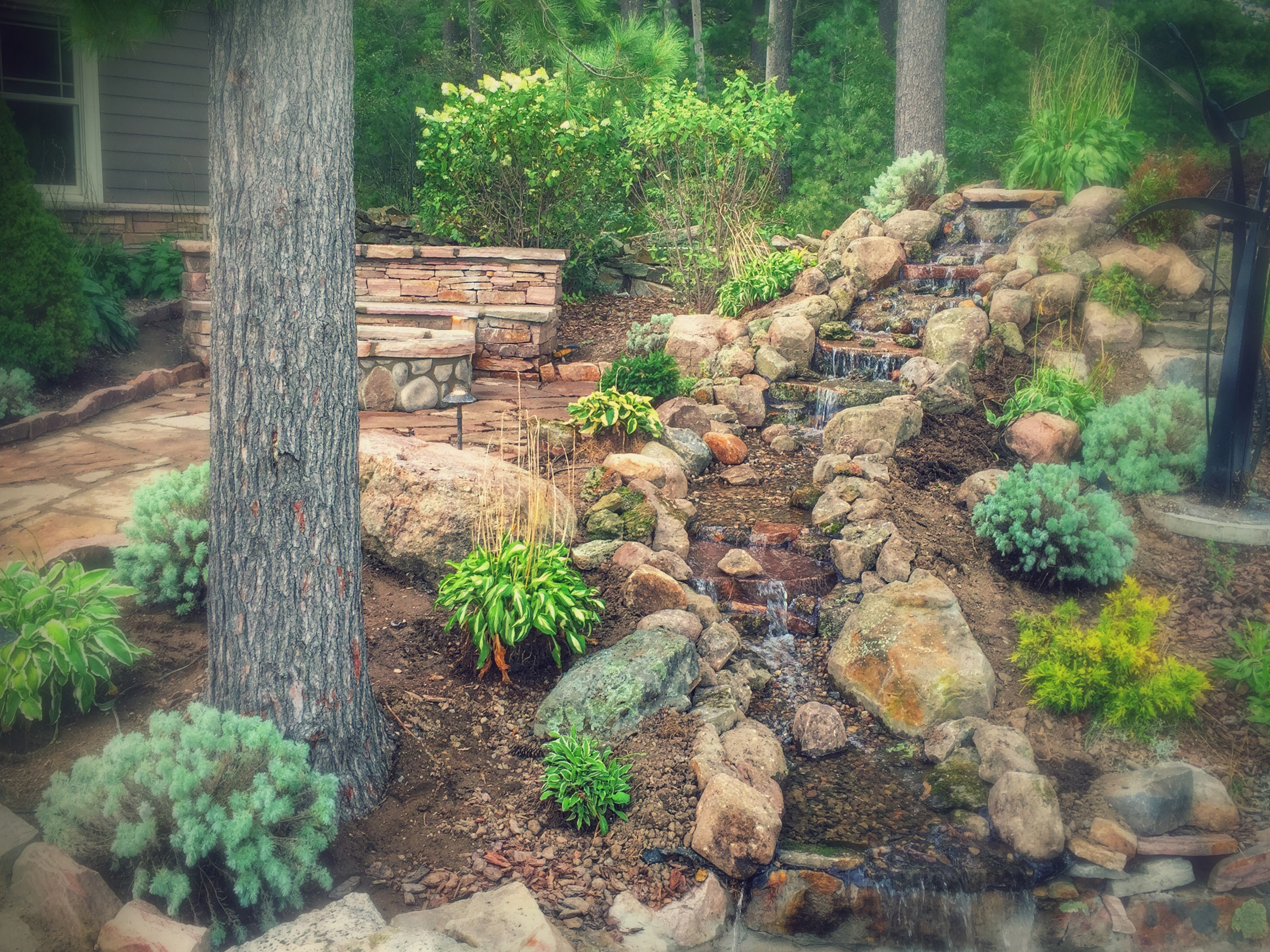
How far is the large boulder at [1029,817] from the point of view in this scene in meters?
3.46

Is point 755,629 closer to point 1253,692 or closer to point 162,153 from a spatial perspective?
point 1253,692

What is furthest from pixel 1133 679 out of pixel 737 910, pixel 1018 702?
pixel 737 910

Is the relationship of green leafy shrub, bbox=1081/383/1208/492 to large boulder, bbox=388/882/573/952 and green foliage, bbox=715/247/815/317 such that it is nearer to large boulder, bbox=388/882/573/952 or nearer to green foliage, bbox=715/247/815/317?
green foliage, bbox=715/247/815/317

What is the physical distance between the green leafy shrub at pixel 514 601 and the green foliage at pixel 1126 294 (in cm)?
517

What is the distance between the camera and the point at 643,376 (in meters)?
6.90

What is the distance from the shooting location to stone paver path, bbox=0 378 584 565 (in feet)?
15.0

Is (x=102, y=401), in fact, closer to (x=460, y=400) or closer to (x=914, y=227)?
(x=460, y=400)

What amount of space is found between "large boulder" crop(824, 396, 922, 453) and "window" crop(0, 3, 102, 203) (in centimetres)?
819

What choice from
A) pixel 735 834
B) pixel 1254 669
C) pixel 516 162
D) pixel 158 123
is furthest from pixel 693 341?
pixel 158 123

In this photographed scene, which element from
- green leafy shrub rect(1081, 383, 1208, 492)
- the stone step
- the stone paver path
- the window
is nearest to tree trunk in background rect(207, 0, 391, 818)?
the stone paver path

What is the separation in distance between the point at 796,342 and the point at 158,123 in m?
7.64

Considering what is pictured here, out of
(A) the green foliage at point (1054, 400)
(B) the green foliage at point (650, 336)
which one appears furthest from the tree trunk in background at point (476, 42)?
(A) the green foliage at point (1054, 400)

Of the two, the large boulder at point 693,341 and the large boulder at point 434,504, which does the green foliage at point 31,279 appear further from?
the large boulder at point 693,341

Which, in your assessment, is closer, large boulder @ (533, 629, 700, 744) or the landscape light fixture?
large boulder @ (533, 629, 700, 744)
